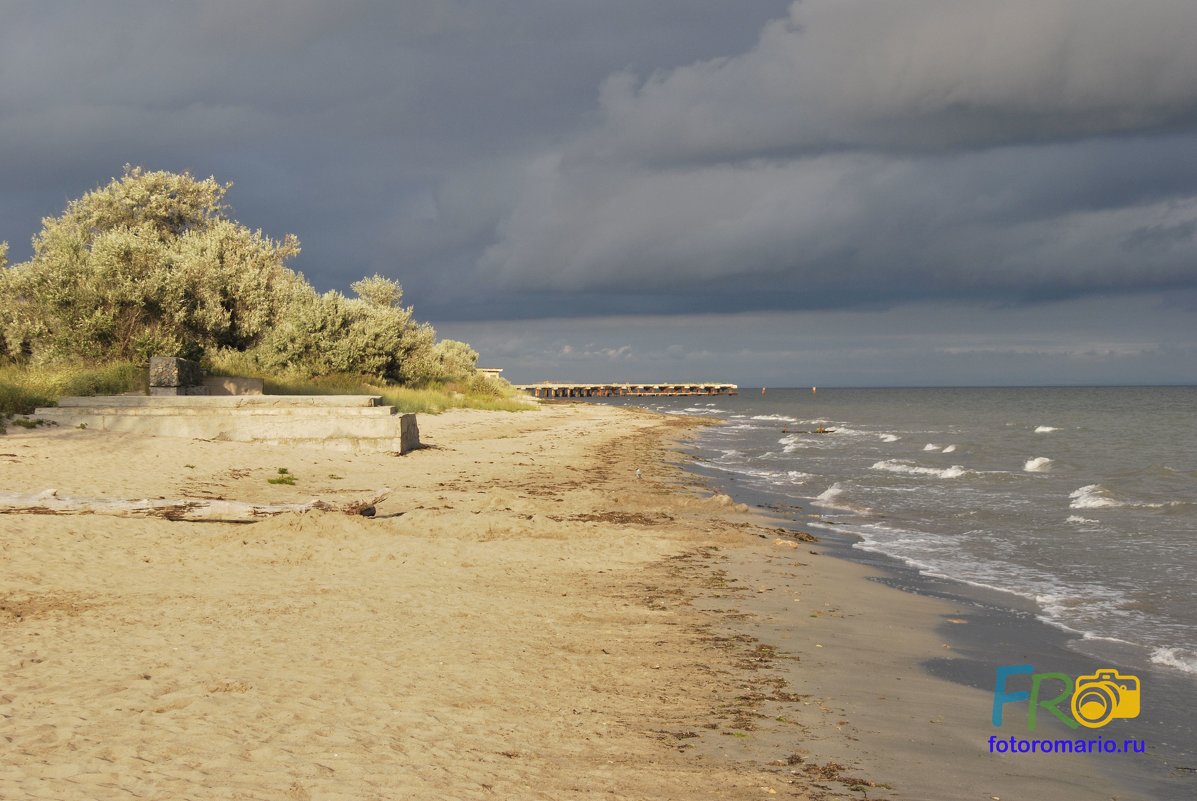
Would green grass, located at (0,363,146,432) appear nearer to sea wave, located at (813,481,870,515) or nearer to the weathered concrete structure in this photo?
the weathered concrete structure

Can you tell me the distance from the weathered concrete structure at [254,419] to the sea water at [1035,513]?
9.75 m

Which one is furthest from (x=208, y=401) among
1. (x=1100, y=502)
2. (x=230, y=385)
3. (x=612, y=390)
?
(x=612, y=390)

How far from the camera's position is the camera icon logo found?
7.31 m

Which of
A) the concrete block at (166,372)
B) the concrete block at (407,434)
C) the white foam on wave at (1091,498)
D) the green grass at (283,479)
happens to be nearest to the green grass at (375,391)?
the concrete block at (407,434)

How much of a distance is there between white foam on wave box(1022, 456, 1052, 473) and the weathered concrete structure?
20873 millimetres

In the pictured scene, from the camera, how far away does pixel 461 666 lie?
7398mm

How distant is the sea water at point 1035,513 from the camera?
443 inches

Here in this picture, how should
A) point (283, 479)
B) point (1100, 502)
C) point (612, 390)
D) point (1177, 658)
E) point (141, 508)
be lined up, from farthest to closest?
1. point (612, 390)
2. point (1100, 502)
3. point (283, 479)
4. point (141, 508)
5. point (1177, 658)

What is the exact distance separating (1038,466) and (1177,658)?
2398 cm

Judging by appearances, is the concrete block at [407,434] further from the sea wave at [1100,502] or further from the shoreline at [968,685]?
the sea wave at [1100,502]

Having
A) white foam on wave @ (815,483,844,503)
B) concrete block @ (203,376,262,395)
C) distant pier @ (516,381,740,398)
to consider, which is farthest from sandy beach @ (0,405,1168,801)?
distant pier @ (516,381,740,398)

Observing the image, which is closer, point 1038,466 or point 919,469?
point 919,469

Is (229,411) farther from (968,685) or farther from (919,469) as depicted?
(919,469)

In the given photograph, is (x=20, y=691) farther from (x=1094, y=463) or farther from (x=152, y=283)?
(x=1094, y=463)
